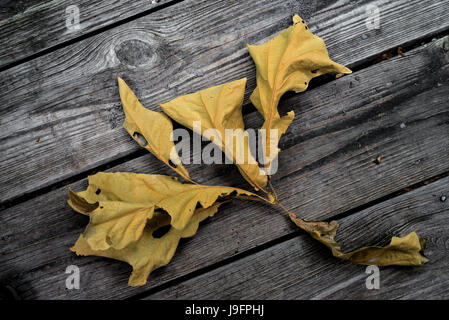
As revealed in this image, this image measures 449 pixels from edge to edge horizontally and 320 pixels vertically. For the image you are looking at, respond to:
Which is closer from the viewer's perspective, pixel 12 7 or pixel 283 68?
pixel 283 68

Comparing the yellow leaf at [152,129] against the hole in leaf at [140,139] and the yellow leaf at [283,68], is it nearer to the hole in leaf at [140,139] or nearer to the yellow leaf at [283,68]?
the hole in leaf at [140,139]

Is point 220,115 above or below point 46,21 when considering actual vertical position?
below

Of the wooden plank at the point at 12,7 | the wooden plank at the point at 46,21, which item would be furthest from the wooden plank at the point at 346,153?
the wooden plank at the point at 12,7

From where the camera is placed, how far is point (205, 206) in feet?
2.33

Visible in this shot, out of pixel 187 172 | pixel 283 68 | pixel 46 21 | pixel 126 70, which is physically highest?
pixel 46 21

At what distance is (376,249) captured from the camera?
0.73 metres

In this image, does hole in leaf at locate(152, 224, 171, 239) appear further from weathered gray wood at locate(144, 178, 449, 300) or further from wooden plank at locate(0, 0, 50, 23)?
wooden plank at locate(0, 0, 50, 23)

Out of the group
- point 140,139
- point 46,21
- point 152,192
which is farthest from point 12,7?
point 152,192

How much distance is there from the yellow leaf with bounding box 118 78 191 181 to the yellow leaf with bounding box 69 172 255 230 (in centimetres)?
4

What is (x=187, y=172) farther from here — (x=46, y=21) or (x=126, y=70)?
(x=46, y=21)

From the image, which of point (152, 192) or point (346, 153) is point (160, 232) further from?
point (346, 153)

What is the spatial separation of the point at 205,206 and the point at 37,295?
0.47 metres

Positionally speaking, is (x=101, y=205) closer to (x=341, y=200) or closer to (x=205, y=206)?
(x=205, y=206)

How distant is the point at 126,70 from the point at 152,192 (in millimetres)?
300
